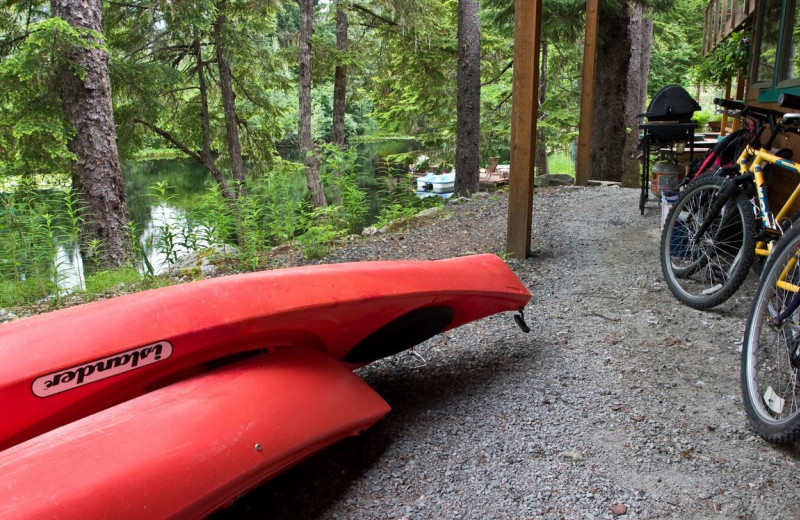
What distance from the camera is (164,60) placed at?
1246cm

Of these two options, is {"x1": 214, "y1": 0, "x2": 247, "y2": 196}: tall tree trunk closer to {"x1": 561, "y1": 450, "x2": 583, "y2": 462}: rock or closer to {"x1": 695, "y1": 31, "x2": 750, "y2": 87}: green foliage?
{"x1": 695, "y1": 31, "x2": 750, "y2": 87}: green foliage

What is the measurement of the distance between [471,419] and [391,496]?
622mm

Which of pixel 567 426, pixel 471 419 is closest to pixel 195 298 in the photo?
pixel 471 419

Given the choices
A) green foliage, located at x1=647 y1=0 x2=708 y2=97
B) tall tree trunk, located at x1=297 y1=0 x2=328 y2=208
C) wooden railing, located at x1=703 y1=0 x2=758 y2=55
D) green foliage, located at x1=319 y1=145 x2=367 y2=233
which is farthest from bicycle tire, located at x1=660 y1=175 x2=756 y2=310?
green foliage, located at x1=647 y1=0 x2=708 y2=97

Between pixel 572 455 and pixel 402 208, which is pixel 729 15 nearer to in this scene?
pixel 402 208

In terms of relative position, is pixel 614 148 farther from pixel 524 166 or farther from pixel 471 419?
pixel 471 419

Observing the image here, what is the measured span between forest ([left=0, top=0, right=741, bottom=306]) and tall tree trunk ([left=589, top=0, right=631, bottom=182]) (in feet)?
0.12

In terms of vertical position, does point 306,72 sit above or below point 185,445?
above

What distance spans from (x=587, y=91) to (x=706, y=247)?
5.83 m

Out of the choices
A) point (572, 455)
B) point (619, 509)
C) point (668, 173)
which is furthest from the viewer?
point (668, 173)

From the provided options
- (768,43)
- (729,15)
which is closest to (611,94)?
(729,15)

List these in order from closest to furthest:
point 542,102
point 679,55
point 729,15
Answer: point 729,15 → point 542,102 → point 679,55

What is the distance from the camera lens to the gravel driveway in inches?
75.8

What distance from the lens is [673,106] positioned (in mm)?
5766
